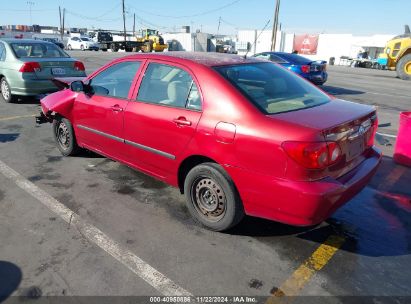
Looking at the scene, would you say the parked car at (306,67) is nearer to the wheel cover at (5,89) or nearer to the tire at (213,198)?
the wheel cover at (5,89)

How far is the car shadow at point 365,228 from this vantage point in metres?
3.25

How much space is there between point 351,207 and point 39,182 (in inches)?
145

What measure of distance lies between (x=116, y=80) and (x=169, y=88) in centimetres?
101

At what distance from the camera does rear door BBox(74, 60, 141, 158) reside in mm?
4191

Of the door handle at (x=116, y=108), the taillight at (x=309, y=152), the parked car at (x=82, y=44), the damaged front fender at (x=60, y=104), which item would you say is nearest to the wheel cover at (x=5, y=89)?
the damaged front fender at (x=60, y=104)

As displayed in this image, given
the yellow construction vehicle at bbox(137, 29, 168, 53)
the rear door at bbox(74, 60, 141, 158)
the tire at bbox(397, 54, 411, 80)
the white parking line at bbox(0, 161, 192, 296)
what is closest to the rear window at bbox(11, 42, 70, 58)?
the rear door at bbox(74, 60, 141, 158)

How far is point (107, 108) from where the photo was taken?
4.31 meters

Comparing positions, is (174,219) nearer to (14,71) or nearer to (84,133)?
(84,133)

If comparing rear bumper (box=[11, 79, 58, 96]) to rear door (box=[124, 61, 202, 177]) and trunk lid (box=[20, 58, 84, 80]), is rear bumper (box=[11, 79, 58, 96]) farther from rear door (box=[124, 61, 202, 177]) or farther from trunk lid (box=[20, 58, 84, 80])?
rear door (box=[124, 61, 202, 177])

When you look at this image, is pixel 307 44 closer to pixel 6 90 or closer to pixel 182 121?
pixel 6 90

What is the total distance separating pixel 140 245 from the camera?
322 cm

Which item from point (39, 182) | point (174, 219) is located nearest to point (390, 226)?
point (174, 219)

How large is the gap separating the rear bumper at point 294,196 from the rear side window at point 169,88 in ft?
2.73

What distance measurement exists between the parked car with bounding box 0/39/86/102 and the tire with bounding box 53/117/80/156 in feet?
11.6
